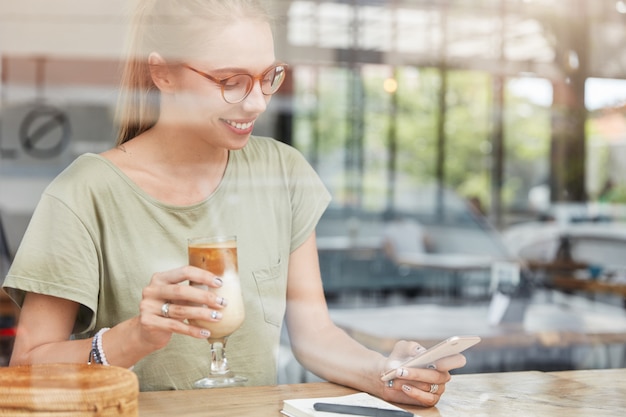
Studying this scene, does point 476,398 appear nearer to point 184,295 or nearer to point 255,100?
point 184,295

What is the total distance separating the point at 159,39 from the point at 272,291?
639 millimetres

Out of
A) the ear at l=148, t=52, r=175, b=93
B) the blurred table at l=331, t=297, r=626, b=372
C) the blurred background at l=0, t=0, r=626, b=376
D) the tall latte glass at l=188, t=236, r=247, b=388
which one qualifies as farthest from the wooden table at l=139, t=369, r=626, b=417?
the blurred background at l=0, t=0, r=626, b=376

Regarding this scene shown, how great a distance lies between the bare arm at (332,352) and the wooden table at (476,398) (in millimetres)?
35

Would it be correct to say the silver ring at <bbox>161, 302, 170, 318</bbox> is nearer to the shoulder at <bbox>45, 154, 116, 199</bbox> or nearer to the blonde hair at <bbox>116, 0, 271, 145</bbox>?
the shoulder at <bbox>45, 154, 116, 199</bbox>

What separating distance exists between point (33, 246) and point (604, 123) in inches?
274

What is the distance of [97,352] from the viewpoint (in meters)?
1.52

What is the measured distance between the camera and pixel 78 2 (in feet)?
7.94

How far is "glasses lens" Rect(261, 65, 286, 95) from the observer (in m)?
1.85

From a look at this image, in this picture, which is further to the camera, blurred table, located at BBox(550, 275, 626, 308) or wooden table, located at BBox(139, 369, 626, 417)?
blurred table, located at BBox(550, 275, 626, 308)

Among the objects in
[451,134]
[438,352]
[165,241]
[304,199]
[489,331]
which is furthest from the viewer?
[451,134]

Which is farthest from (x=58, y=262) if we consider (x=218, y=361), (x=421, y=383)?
(x=421, y=383)

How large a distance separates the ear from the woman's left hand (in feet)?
2.74

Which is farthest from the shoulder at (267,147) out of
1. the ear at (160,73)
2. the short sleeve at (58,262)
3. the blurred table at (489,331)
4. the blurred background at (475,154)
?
the blurred background at (475,154)

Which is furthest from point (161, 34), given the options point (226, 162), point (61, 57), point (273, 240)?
point (61, 57)
